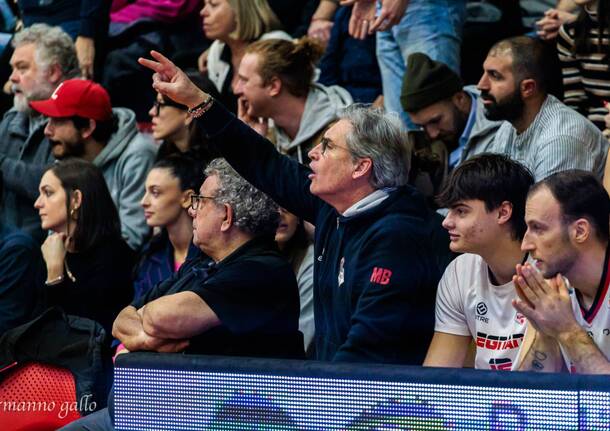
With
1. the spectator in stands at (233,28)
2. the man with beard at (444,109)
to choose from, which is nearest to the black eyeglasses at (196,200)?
the man with beard at (444,109)

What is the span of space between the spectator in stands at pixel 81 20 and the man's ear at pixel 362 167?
3.59 metres

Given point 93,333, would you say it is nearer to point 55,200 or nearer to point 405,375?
point 55,200

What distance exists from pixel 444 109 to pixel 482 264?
Answer: 1.85m

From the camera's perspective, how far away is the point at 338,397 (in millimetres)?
3670

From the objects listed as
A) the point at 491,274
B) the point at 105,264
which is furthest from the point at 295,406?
the point at 105,264

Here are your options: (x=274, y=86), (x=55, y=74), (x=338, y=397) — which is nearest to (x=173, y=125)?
(x=274, y=86)

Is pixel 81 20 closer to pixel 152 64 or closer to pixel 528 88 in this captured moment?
pixel 528 88

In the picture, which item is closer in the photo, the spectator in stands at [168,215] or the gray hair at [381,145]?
the gray hair at [381,145]

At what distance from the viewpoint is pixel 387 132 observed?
4.95 m

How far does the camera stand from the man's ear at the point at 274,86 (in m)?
6.64

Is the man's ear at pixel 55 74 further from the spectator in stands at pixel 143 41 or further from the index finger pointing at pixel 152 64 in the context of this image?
the index finger pointing at pixel 152 64

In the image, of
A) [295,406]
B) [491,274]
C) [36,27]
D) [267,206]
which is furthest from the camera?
[36,27]

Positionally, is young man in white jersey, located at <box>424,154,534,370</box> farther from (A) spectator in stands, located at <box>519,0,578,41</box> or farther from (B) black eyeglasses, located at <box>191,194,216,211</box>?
(A) spectator in stands, located at <box>519,0,578,41</box>

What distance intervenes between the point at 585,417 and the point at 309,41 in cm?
364
